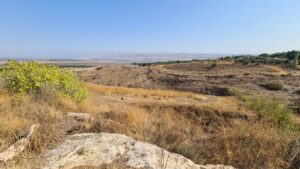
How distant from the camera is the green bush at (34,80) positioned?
9418 mm

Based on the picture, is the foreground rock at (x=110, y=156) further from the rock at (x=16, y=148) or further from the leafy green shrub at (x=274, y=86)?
the leafy green shrub at (x=274, y=86)

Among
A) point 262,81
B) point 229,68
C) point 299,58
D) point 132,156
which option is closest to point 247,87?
point 262,81

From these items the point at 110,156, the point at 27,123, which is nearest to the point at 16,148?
the point at 27,123

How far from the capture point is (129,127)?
645cm

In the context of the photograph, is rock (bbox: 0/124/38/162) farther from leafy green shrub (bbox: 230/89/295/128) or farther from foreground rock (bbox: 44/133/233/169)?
leafy green shrub (bbox: 230/89/295/128)

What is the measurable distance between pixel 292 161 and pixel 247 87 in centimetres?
3194

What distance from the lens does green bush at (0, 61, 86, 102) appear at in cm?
942

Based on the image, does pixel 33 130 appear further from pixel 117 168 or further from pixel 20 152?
pixel 117 168

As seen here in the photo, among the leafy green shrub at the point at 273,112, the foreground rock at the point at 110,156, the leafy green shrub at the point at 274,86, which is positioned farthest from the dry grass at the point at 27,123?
the leafy green shrub at the point at 274,86

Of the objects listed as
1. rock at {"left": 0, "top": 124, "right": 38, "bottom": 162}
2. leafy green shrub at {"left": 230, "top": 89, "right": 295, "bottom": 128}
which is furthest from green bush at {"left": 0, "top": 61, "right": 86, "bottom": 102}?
leafy green shrub at {"left": 230, "top": 89, "right": 295, "bottom": 128}

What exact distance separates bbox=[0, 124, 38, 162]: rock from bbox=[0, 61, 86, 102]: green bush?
4653 mm

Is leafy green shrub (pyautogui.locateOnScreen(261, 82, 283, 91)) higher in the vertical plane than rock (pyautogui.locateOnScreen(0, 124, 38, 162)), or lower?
lower

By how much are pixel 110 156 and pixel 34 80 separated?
6147 mm

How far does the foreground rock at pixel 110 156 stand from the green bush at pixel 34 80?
5.06 meters
